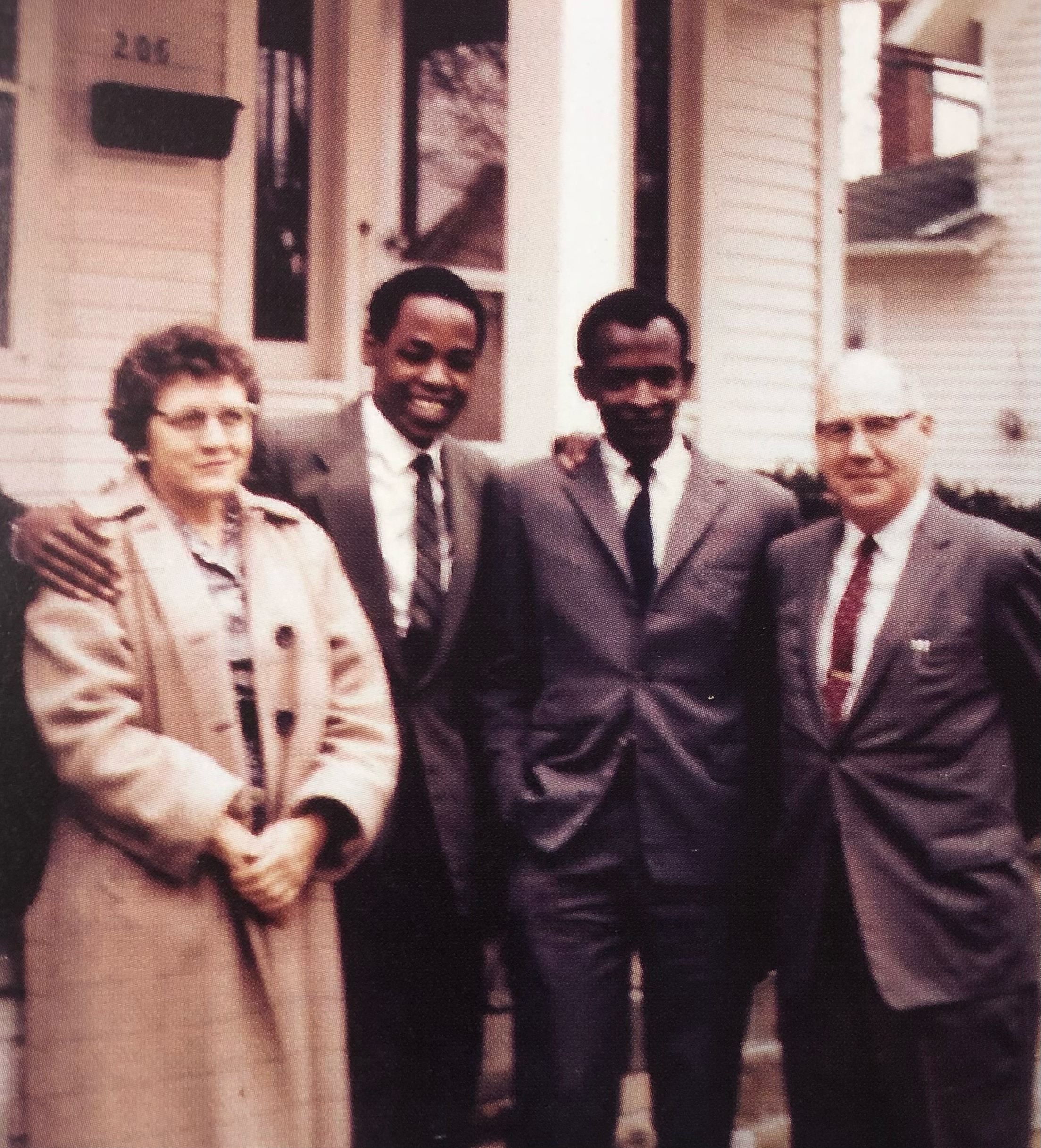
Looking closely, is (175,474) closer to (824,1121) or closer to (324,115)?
(824,1121)

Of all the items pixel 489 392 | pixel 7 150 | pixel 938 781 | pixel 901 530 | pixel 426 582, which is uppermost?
pixel 7 150

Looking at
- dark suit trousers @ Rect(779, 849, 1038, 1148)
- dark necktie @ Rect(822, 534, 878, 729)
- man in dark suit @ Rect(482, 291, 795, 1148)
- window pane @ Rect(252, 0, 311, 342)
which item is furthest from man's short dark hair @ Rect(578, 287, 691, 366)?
window pane @ Rect(252, 0, 311, 342)

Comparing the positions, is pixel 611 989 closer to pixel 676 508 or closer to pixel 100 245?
pixel 676 508

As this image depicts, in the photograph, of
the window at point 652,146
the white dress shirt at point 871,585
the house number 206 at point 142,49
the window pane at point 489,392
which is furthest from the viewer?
the window at point 652,146

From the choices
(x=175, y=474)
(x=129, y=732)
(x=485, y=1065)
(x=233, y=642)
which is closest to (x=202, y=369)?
(x=175, y=474)

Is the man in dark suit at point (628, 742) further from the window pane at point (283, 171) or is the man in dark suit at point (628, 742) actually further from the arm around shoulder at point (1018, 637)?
the window pane at point (283, 171)

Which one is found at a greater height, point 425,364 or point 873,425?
point 425,364

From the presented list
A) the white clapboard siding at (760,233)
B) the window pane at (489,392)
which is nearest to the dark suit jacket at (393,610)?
the window pane at (489,392)

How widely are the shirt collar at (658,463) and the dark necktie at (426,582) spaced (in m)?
0.38

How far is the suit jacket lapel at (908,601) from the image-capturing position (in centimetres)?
278

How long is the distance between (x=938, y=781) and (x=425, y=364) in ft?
4.33

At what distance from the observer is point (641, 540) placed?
3045 mm

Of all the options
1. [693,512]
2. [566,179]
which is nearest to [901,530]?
[693,512]

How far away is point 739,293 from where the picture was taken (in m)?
6.57
